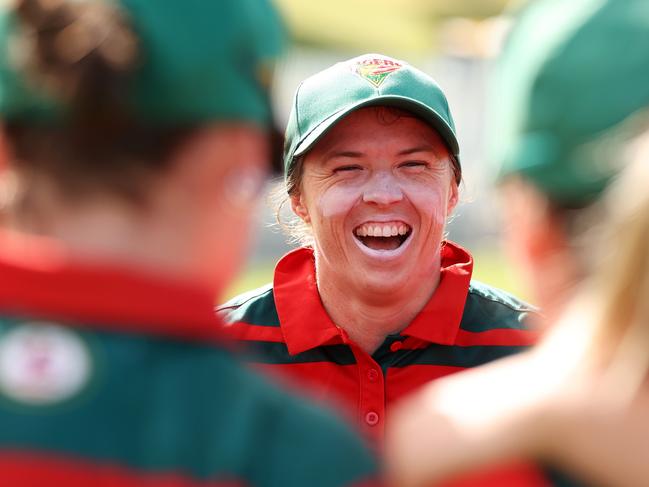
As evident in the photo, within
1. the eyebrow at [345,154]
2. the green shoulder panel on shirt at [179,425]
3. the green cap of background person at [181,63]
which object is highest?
the eyebrow at [345,154]

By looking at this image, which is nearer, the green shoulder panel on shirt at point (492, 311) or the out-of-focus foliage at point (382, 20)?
the green shoulder panel on shirt at point (492, 311)

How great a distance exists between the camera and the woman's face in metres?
3.55

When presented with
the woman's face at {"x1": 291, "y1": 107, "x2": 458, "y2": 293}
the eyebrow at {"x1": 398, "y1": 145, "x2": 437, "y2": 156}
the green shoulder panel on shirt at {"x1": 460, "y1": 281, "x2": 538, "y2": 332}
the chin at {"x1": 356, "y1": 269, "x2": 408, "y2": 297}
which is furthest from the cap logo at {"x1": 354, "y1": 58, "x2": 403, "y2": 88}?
the green shoulder panel on shirt at {"x1": 460, "y1": 281, "x2": 538, "y2": 332}

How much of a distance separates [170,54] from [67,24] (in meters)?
0.14

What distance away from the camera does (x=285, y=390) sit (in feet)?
4.94

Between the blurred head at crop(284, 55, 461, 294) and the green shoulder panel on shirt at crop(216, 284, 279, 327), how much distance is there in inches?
8.9

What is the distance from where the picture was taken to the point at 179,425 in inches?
54.7

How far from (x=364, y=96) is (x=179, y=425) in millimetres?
2229

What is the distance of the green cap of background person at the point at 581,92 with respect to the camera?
1546 mm

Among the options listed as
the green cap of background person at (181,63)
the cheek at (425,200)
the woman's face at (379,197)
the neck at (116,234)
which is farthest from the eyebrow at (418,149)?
the neck at (116,234)

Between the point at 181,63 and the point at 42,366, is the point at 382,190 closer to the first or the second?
the point at 181,63

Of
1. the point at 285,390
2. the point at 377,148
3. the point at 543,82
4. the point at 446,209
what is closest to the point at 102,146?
the point at 285,390

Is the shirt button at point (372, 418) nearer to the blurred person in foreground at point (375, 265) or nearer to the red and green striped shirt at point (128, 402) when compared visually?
the blurred person in foreground at point (375, 265)

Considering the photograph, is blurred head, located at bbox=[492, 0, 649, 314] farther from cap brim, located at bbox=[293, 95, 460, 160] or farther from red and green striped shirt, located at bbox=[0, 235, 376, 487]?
cap brim, located at bbox=[293, 95, 460, 160]
